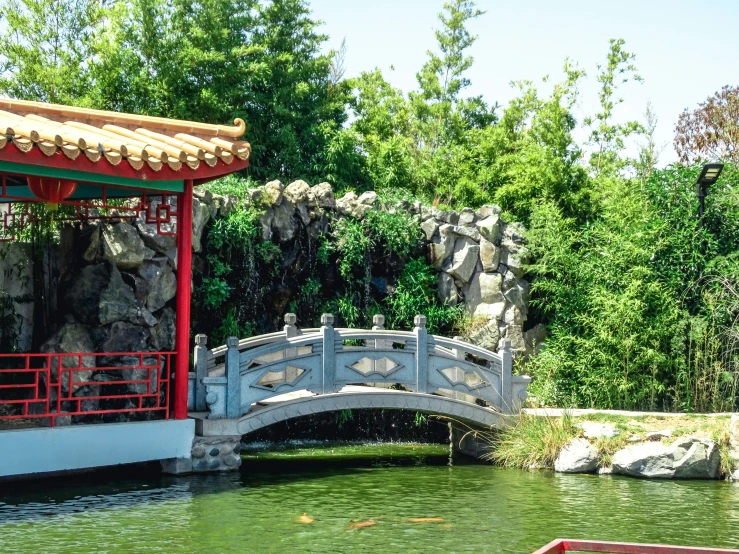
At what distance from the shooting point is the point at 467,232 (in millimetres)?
15109

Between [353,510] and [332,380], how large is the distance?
2.45 meters

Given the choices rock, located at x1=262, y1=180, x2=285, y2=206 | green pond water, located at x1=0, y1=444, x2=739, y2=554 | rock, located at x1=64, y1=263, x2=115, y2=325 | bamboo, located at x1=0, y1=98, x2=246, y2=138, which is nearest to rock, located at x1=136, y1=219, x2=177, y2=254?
rock, located at x1=64, y1=263, x2=115, y2=325

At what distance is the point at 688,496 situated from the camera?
31.2ft

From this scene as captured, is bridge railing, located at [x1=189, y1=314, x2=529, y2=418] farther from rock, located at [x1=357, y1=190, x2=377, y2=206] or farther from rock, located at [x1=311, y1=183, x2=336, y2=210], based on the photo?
rock, located at [x1=357, y1=190, x2=377, y2=206]

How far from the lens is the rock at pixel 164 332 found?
11.8 m

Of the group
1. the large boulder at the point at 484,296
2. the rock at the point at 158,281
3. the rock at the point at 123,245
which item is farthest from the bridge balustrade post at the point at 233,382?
the large boulder at the point at 484,296

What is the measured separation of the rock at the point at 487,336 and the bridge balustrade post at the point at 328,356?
13.2 feet

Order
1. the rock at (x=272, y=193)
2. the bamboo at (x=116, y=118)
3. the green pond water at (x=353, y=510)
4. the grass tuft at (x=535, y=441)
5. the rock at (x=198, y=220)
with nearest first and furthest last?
1. the green pond water at (x=353, y=510)
2. the bamboo at (x=116, y=118)
3. the grass tuft at (x=535, y=441)
4. the rock at (x=198, y=220)
5. the rock at (x=272, y=193)

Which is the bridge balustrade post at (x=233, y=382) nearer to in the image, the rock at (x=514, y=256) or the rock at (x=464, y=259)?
the rock at (x=464, y=259)

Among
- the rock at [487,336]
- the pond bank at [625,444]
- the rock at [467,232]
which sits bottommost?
the pond bank at [625,444]

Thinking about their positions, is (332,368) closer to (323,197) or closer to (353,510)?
(353,510)

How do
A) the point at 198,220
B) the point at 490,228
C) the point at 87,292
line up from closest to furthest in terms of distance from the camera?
the point at 87,292
the point at 198,220
the point at 490,228

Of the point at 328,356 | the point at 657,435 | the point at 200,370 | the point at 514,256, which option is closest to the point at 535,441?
the point at 657,435

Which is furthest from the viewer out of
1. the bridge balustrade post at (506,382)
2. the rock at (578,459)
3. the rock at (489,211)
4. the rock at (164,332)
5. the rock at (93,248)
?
the rock at (489,211)
